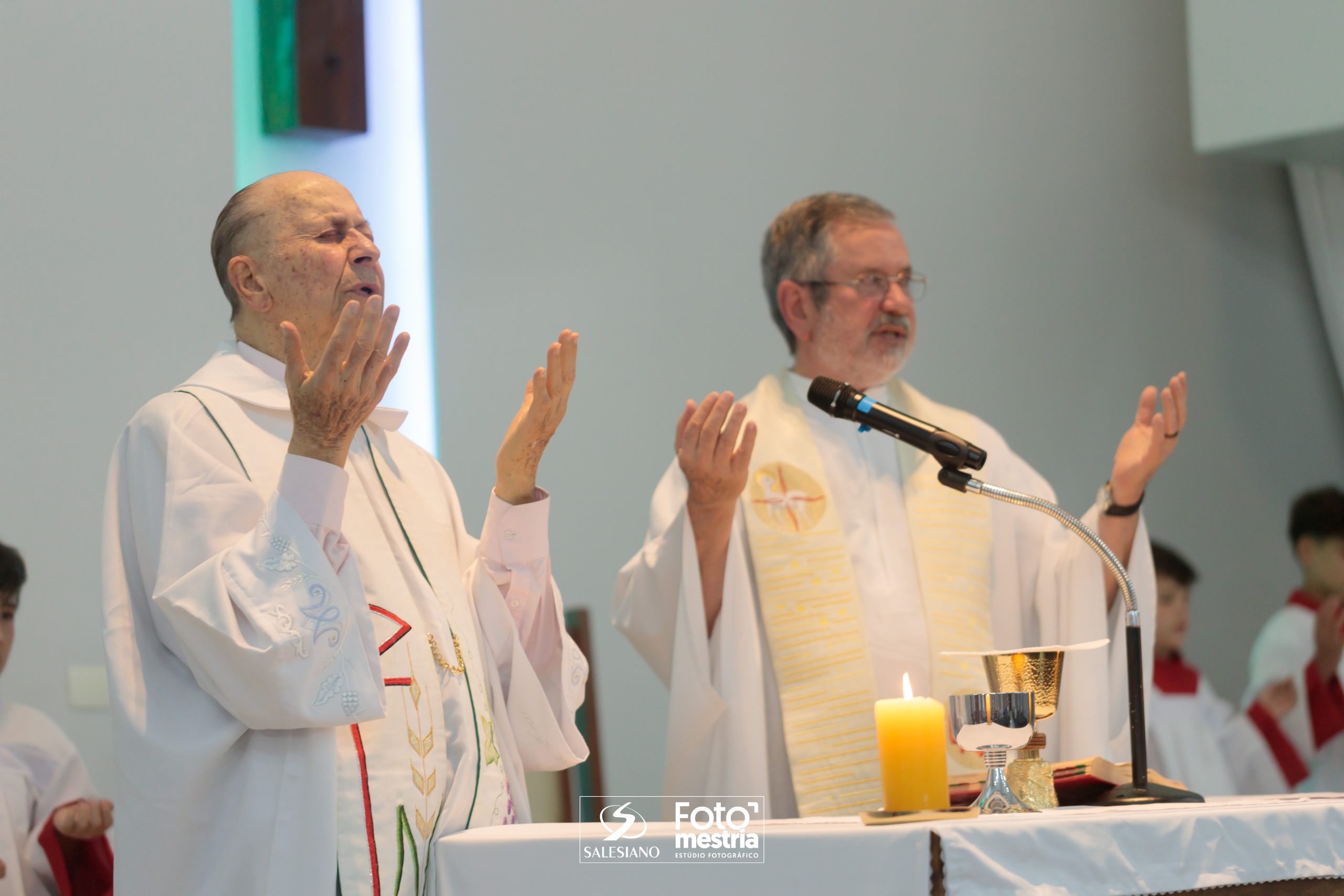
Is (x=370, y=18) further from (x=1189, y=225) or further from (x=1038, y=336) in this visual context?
(x=1189, y=225)

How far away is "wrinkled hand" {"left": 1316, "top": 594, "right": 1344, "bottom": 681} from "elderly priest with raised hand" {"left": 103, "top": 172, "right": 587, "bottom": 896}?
13.0 ft

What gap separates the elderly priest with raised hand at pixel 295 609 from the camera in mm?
2170

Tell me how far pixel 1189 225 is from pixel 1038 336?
51.3 inches

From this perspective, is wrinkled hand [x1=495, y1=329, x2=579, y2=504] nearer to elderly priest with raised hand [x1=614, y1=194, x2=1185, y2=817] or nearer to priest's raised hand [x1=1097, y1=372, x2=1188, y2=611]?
elderly priest with raised hand [x1=614, y1=194, x2=1185, y2=817]

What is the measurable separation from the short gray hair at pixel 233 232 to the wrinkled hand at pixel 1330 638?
447 cm

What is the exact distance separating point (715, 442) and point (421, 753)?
1064 mm

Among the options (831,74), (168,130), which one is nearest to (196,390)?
(168,130)

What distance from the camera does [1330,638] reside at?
5574mm

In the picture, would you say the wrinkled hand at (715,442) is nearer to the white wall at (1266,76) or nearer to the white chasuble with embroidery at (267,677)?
the white chasuble with embroidery at (267,677)

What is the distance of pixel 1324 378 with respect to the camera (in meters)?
7.79

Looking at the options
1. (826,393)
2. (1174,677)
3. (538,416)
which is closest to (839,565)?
(826,393)

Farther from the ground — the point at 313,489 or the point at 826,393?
the point at 826,393

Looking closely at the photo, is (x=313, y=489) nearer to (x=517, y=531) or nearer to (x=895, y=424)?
(x=517, y=531)

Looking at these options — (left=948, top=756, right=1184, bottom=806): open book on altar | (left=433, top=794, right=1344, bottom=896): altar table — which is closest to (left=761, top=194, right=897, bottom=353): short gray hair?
(left=948, top=756, right=1184, bottom=806): open book on altar
